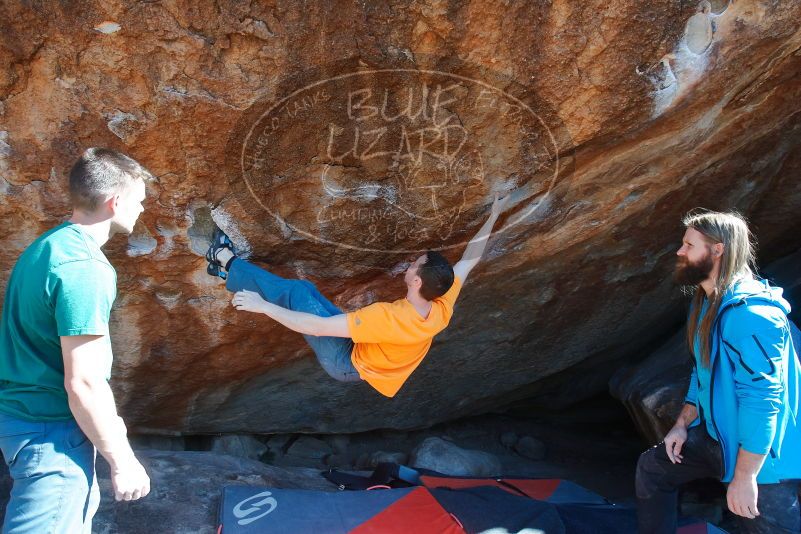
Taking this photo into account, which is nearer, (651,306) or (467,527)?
(467,527)

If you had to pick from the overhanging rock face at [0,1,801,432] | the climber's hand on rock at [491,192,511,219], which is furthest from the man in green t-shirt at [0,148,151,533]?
the climber's hand on rock at [491,192,511,219]

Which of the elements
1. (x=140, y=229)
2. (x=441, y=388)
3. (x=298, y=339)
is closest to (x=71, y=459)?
(x=140, y=229)

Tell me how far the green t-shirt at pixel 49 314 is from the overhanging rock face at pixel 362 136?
2.83ft

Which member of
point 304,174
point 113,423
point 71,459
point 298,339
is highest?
point 304,174

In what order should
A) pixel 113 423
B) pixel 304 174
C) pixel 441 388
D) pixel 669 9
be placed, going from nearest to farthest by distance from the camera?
pixel 113 423 → pixel 669 9 → pixel 304 174 → pixel 441 388

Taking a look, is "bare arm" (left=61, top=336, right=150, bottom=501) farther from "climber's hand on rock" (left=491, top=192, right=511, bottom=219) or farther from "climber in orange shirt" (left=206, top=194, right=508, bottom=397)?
"climber's hand on rock" (left=491, top=192, right=511, bottom=219)

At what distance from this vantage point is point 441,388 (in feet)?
15.5

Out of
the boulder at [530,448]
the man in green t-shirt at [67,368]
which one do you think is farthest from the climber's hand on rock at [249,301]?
the boulder at [530,448]

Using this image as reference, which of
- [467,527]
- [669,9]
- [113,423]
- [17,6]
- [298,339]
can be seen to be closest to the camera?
[113,423]

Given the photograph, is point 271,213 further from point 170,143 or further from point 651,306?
point 651,306

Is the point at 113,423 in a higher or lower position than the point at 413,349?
higher

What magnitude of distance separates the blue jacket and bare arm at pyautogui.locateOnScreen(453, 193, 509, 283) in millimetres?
1091

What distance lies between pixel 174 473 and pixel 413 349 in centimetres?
140

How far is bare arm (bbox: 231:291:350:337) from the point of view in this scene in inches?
106
